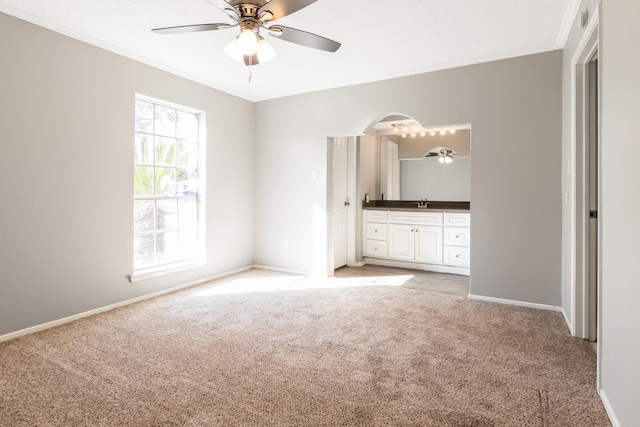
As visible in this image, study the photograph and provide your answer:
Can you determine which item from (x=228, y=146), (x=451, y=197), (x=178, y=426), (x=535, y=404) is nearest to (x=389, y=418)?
(x=535, y=404)

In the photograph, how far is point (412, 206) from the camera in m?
Answer: 5.55

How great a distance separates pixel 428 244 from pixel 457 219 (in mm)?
516

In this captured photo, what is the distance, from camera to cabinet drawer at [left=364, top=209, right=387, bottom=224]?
541 centimetres

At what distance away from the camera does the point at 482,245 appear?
11.8ft

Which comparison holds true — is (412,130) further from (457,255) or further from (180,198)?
(180,198)

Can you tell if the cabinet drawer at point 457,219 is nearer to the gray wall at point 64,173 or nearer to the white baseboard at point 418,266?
the white baseboard at point 418,266

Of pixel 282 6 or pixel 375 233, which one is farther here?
pixel 375 233

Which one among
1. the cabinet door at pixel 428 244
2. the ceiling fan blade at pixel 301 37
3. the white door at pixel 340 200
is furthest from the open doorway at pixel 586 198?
the white door at pixel 340 200

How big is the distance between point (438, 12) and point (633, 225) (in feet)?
6.51

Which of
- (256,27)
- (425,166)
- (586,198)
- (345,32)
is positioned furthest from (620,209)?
(425,166)

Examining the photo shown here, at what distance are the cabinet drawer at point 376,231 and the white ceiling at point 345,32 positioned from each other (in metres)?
2.21

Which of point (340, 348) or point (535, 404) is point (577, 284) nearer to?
point (535, 404)

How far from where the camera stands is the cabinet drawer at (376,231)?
5411mm

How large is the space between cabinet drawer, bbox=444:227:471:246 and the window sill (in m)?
3.13
